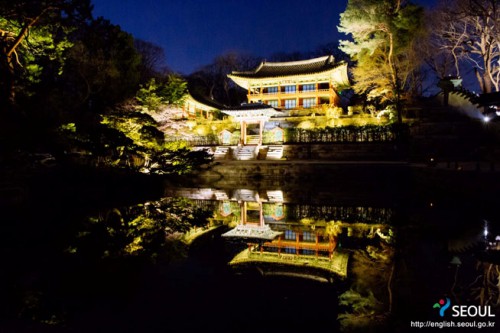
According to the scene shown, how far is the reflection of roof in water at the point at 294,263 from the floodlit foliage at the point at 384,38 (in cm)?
1968

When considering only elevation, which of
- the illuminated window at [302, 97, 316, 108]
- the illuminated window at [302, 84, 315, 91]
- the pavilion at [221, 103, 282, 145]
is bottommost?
the pavilion at [221, 103, 282, 145]

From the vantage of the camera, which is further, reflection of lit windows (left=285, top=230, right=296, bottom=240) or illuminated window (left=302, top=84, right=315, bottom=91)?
illuminated window (left=302, top=84, right=315, bottom=91)

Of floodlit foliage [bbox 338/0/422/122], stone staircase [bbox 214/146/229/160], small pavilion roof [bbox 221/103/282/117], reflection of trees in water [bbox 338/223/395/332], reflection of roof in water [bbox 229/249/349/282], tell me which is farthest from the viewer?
stone staircase [bbox 214/146/229/160]

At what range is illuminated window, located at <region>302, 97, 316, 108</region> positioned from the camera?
35.2 meters

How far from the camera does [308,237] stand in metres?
8.37

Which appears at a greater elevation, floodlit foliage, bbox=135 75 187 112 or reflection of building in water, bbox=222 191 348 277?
floodlit foliage, bbox=135 75 187 112

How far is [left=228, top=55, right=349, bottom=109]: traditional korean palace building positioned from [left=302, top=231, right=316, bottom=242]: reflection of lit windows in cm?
2705

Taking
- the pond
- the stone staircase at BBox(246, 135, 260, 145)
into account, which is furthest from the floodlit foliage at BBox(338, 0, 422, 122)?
the pond

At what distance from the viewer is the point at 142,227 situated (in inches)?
366

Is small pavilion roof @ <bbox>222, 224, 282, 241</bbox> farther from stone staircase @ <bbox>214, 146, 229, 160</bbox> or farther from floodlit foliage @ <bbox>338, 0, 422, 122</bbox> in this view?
floodlit foliage @ <bbox>338, 0, 422, 122</bbox>

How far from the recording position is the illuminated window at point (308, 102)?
115 feet

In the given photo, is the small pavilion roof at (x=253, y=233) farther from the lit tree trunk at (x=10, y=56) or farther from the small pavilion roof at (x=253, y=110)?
the small pavilion roof at (x=253, y=110)

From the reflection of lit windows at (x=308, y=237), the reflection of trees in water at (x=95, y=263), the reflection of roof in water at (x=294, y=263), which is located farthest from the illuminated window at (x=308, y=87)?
the reflection of roof in water at (x=294, y=263)

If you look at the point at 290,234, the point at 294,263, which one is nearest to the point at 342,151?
the point at 290,234
